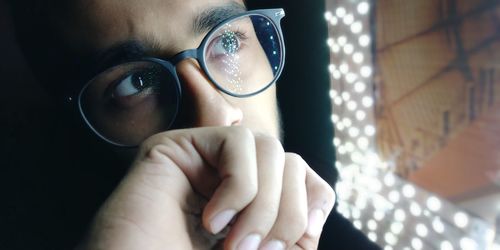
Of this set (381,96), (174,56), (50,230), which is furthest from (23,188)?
(381,96)

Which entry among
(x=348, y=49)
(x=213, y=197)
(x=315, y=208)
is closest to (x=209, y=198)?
(x=213, y=197)

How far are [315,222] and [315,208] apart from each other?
0.07 feet

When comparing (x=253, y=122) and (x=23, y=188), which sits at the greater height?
(x=253, y=122)

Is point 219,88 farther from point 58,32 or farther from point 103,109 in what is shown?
point 58,32

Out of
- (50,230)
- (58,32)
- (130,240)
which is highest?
(58,32)

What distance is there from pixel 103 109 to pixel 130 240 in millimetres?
447

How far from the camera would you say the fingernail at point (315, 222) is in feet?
1.74

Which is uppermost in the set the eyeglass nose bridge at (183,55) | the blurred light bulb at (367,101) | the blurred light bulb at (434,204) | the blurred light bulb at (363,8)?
the blurred light bulb at (363,8)

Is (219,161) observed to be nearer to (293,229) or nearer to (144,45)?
(293,229)

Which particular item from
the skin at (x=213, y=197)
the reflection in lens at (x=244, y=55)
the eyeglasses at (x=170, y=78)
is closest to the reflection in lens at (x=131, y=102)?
the eyeglasses at (x=170, y=78)

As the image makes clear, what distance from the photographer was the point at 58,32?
0.83 m

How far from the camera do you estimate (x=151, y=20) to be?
70cm

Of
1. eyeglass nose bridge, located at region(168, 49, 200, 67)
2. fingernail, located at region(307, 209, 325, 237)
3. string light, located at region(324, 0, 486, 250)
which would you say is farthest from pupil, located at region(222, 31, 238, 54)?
fingernail, located at region(307, 209, 325, 237)

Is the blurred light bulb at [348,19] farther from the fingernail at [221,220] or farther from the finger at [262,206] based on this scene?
the fingernail at [221,220]
